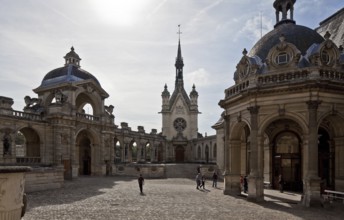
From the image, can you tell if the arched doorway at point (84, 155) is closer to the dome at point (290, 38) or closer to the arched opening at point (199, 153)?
the arched opening at point (199, 153)

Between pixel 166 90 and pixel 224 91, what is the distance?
134ft

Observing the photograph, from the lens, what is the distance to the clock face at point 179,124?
2495 inches

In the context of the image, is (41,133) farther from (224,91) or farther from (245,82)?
(245,82)

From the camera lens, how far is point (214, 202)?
1830cm

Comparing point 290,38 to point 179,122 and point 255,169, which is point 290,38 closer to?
point 255,169

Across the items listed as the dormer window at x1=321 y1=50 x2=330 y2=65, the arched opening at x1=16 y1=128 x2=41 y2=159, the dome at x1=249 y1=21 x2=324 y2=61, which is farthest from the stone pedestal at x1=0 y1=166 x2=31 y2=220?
the arched opening at x1=16 y1=128 x2=41 y2=159

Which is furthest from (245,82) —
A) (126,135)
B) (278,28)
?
(126,135)

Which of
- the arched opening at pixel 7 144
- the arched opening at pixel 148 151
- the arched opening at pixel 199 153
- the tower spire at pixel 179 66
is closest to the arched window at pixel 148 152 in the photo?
the arched opening at pixel 148 151

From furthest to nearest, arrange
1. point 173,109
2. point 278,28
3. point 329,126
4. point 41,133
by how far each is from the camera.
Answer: point 173,109 < point 41,133 < point 278,28 < point 329,126

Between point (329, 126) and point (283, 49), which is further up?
point (283, 49)

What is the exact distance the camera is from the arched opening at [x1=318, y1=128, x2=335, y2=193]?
68.7 feet

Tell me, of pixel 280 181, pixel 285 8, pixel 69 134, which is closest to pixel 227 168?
pixel 280 181

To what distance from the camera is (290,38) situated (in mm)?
21547

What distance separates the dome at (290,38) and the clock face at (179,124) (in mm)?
40784
